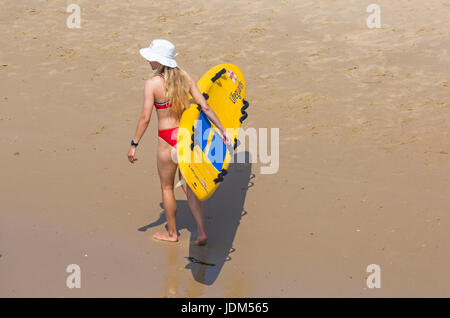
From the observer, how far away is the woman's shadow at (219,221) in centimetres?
609

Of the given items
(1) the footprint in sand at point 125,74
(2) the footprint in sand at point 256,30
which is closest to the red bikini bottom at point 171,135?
(1) the footprint in sand at point 125,74

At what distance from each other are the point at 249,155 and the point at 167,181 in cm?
218

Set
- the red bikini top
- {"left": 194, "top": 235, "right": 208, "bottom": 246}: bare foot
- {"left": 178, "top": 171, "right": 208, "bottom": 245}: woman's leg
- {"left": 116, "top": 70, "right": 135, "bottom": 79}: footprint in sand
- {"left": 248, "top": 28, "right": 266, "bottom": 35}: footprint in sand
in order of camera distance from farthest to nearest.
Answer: {"left": 248, "top": 28, "right": 266, "bottom": 35}: footprint in sand < {"left": 116, "top": 70, "right": 135, "bottom": 79}: footprint in sand < {"left": 194, "top": 235, "right": 208, "bottom": 246}: bare foot < {"left": 178, "top": 171, "right": 208, "bottom": 245}: woman's leg < the red bikini top

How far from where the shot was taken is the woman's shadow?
6090 mm

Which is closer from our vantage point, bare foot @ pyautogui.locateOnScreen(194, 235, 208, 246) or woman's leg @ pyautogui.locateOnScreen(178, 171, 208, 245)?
woman's leg @ pyautogui.locateOnScreen(178, 171, 208, 245)

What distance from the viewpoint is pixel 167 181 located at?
6156 millimetres

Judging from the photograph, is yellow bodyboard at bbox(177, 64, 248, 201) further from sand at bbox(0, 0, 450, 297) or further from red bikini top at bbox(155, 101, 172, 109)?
sand at bbox(0, 0, 450, 297)

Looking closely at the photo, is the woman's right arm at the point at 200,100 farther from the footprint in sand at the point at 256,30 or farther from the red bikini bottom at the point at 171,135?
the footprint in sand at the point at 256,30

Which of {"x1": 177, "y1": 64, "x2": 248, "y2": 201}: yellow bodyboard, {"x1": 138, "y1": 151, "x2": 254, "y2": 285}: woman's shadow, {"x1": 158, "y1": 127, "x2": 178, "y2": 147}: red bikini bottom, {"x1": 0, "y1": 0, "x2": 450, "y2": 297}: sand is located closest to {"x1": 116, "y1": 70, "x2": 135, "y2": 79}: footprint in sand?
{"x1": 0, "y1": 0, "x2": 450, "y2": 297}: sand

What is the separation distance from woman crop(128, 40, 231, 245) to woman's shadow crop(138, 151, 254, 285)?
1.26 ft

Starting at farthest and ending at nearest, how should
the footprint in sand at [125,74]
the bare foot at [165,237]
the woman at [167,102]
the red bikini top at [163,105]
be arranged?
the footprint in sand at [125,74] < the bare foot at [165,237] < the red bikini top at [163,105] < the woman at [167,102]
